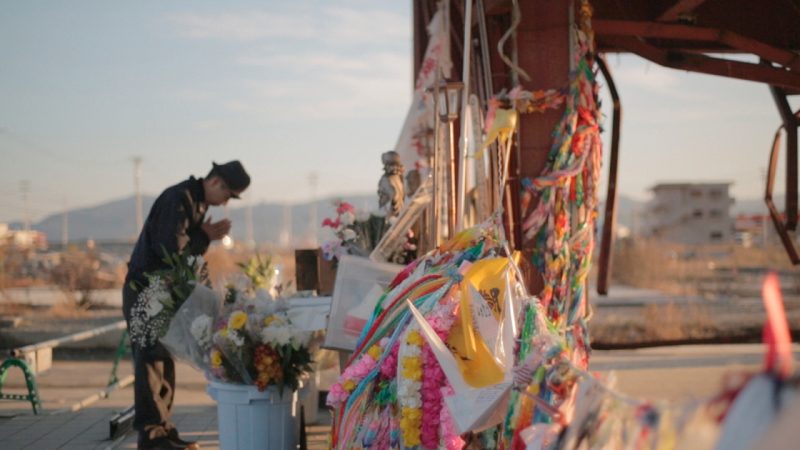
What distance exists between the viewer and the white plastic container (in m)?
5.38

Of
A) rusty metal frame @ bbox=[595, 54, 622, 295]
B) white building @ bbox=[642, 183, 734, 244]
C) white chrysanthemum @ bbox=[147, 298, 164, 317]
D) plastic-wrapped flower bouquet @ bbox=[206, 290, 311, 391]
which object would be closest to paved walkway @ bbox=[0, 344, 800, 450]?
rusty metal frame @ bbox=[595, 54, 622, 295]

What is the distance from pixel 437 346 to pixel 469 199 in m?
4.31

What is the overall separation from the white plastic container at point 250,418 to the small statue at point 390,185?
1.94 metres

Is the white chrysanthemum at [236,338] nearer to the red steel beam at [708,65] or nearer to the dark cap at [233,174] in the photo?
the dark cap at [233,174]

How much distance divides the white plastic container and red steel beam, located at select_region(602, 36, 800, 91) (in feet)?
12.1

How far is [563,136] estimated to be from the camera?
5727 millimetres

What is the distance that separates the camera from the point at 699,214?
57.0 meters

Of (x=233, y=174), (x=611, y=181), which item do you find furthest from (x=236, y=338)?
(x=611, y=181)

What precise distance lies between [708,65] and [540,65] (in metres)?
1.85

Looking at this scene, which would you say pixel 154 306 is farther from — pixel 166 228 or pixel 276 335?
pixel 276 335

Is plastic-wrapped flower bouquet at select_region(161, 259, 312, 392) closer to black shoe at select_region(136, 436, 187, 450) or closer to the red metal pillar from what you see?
black shoe at select_region(136, 436, 187, 450)

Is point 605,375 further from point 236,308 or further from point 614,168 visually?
A: point 614,168

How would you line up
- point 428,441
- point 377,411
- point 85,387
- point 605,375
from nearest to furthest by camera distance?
point 605,375 < point 428,441 < point 377,411 < point 85,387

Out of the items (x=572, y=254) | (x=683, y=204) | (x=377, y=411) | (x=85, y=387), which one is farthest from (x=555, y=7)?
(x=683, y=204)
